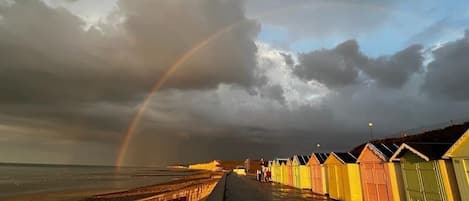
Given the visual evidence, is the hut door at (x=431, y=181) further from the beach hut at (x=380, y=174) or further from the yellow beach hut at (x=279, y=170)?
the yellow beach hut at (x=279, y=170)

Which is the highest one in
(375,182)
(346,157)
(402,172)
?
(346,157)

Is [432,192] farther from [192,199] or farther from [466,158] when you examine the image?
[192,199]

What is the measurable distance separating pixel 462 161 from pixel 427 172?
2.09 meters

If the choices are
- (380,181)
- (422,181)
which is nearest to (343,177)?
(380,181)

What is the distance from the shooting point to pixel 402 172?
14.7m

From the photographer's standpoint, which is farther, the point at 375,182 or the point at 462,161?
the point at 375,182

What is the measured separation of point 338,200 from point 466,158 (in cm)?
1493

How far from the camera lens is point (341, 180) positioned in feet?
76.4

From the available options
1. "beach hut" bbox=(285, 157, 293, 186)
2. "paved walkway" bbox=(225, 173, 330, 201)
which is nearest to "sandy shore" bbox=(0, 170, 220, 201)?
"paved walkway" bbox=(225, 173, 330, 201)

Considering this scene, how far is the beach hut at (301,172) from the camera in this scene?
34.0 meters

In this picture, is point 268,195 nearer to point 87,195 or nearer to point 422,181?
point 422,181

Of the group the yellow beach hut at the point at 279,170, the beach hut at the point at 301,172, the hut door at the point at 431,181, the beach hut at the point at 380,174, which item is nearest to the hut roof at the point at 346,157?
the beach hut at the point at 380,174

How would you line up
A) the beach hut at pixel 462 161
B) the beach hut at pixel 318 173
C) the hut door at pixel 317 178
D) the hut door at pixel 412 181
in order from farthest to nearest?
the hut door at pixel 317 178 < the beach hut at pixel 318 173 < the hut door at pixel 412 181 < the beach hut at pixel 462 161

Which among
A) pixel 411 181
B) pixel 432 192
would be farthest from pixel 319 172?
pixel 432 192
